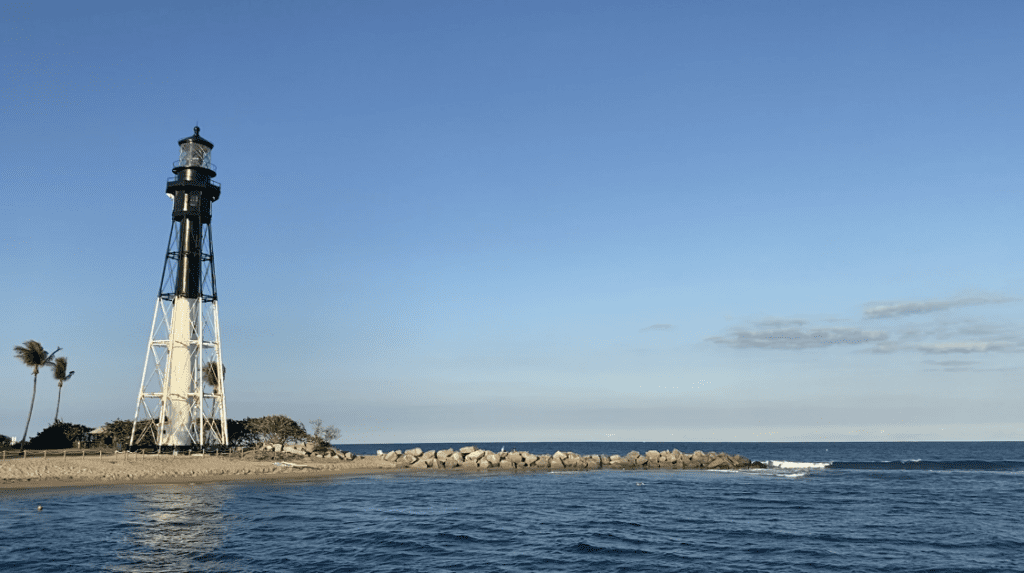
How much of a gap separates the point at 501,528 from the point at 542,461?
4108 cm

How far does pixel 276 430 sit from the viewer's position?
68312 mm

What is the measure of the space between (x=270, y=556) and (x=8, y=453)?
1588 inches

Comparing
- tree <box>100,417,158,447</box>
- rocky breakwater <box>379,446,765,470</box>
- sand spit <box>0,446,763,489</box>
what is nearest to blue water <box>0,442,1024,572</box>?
sand spit <box>0,446,763,489</box>

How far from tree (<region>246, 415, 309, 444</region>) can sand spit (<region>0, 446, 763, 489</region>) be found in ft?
17.7

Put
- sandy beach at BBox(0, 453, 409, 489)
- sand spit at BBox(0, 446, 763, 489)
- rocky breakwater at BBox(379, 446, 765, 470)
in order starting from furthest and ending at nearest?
rocky breakwater at BBox(379, 446, 765, 470) < sand spit at BBox(0, 446, 763, 489) < sandy beach at BBox(0, 453, 409, 489)

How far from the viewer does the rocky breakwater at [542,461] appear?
67.8 metres

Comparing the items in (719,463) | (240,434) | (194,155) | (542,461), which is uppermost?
(194,155)

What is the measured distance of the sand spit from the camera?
149ft

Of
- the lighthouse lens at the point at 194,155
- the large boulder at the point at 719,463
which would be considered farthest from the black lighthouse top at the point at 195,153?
the large boulder at the point at 719,463

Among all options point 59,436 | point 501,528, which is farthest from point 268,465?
point 501,528

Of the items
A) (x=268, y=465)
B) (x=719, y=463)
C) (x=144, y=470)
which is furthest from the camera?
(x=719, y=463)

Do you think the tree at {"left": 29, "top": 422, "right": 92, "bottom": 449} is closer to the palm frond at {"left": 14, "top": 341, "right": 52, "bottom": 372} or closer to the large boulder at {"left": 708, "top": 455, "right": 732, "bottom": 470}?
the palm frond at {"left": 14, "top": 341, "right": 52, "bottom": 372}

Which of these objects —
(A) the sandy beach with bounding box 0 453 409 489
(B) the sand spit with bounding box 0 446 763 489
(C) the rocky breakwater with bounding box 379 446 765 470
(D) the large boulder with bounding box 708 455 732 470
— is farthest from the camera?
(D) the large boulder with bounding box 708 455 732 470

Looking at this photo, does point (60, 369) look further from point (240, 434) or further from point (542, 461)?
point (542, 461)
